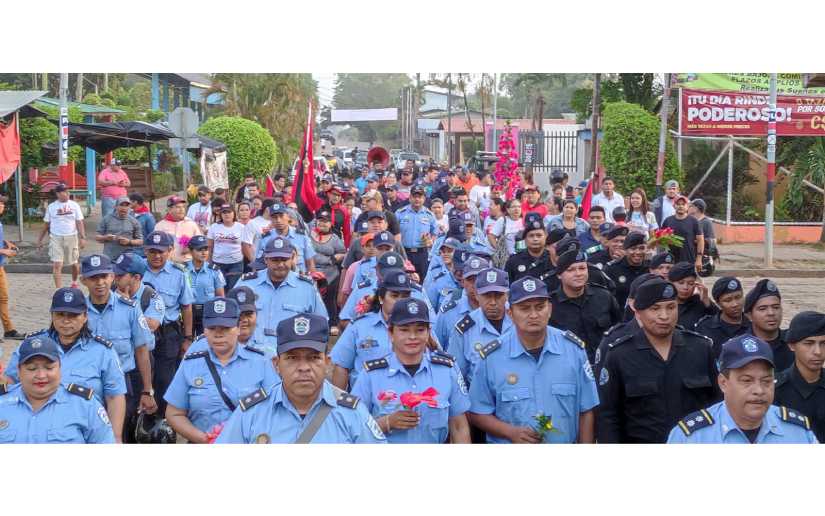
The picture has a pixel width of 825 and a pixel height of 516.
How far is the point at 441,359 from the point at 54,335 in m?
2.56

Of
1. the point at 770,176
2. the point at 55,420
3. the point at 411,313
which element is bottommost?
the point at 55,420

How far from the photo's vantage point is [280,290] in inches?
319

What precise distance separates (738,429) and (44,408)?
3.39 m

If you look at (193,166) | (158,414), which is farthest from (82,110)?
(158,414)

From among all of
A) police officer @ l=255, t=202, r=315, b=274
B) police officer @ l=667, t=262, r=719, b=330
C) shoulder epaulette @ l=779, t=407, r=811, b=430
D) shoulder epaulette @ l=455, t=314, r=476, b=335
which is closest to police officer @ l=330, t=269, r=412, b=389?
shoulder epaulette @ l=455, t=314, r=476, b=335

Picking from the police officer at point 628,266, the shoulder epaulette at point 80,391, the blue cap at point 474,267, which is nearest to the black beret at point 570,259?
the blue cap at point 474,267

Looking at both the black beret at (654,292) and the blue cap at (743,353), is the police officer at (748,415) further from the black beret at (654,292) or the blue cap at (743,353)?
the black beret at (654,292)

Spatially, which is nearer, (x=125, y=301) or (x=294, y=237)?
(x=125, y=301)

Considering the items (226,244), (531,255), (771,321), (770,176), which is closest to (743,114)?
(770,176)

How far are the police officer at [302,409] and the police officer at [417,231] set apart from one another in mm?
9376

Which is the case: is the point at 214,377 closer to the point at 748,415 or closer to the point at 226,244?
the point at 748,415

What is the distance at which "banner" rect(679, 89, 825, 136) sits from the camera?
22141 mm

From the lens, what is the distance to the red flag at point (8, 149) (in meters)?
16.8

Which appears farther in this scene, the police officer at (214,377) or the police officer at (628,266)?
the police officer at (628,266)
